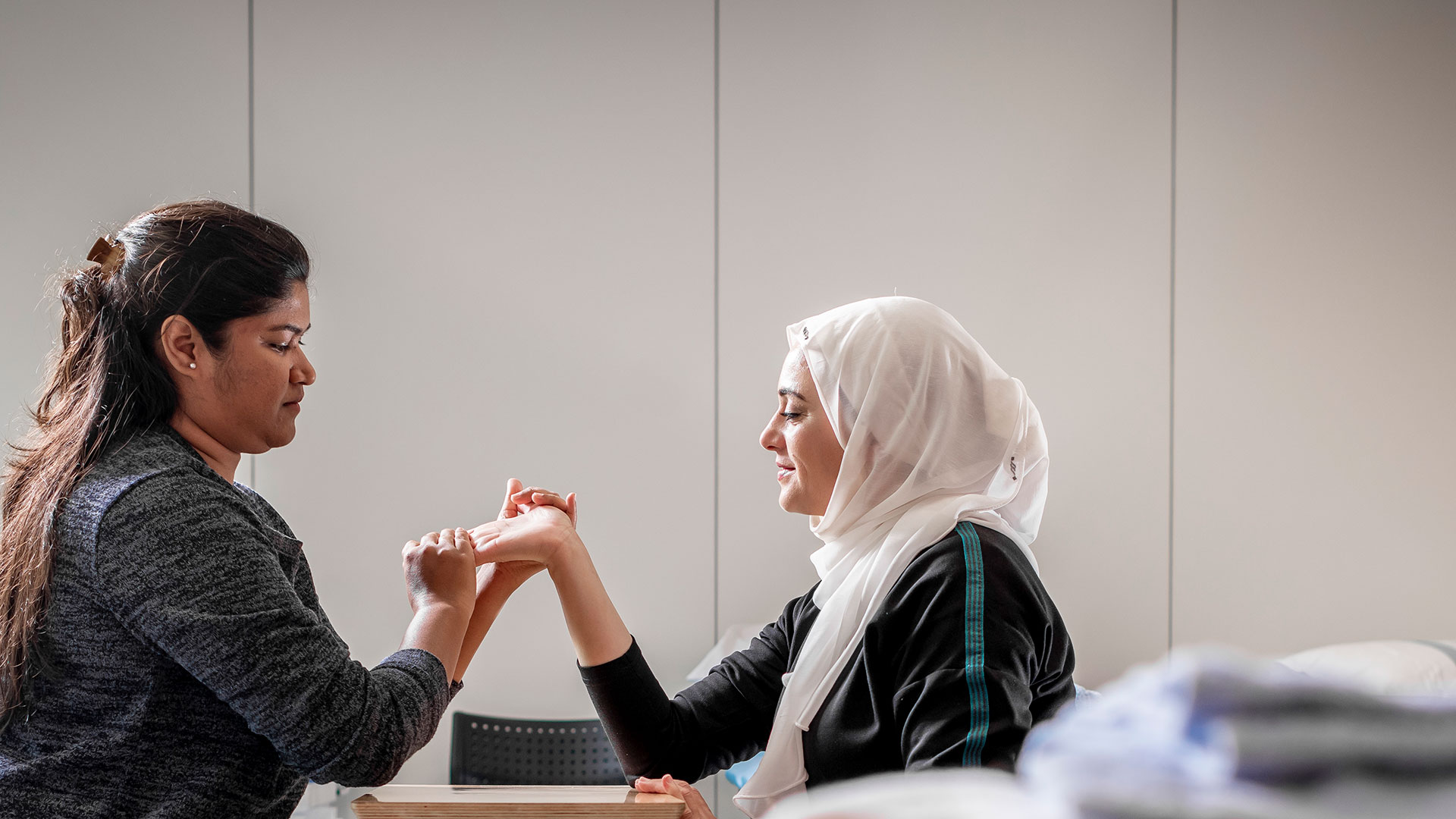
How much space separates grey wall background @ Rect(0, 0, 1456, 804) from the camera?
10.3ft

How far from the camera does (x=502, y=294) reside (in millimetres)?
3152

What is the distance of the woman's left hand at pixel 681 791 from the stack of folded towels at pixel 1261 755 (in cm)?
100

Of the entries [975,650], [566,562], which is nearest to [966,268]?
[566,562]

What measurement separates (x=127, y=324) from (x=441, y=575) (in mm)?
470

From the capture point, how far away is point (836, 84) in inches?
125

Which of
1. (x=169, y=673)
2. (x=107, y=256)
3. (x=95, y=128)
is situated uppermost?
(x=95, y=128)

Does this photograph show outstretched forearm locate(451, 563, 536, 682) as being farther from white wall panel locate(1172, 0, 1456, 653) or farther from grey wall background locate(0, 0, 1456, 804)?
white wall panel locate(1172, 0, 1456, 653)

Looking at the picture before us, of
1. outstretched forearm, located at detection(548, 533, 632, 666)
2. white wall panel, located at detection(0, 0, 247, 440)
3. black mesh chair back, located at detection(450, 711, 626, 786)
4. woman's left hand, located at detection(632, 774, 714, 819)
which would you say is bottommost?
black mesh chair back, located at detection(450, 711, 626, 786)

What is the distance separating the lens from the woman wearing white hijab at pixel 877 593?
1.18 m

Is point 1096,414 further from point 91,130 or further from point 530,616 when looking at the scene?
point 91,130

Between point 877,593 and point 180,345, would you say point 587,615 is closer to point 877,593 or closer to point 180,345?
point 877,593

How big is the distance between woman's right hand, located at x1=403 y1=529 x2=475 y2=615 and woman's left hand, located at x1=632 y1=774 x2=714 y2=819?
319 millimetres

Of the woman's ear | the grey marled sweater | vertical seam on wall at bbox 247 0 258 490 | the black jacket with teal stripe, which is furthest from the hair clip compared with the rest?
vertical seam on wall at bbox 247 0 258 490

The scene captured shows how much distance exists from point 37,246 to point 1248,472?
12.6ft
